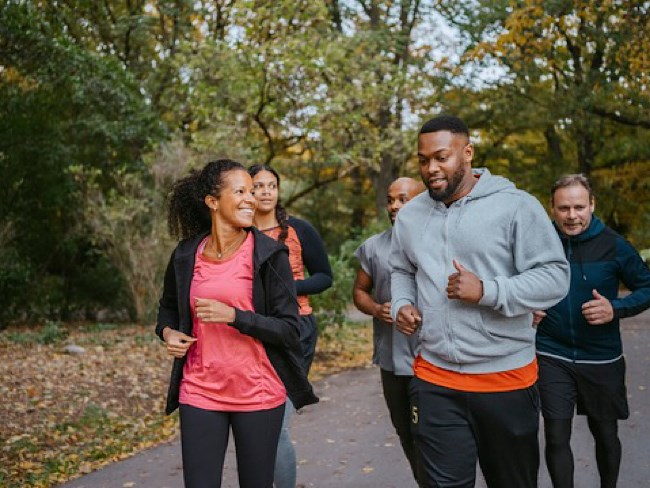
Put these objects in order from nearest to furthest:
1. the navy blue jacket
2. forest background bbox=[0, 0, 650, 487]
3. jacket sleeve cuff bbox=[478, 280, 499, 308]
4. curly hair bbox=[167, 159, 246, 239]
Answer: jacket sleeve cuff bbox=[478, 280, 499, 308] < curly hair bbox=[167, 159, 246, 239] < the navy blue jacket < forest background bbox=[0, 0, 650, 487]

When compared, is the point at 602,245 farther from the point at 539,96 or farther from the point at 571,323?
the point at 539,96

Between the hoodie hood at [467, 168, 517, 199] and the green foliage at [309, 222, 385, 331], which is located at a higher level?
the hoodie hood at [467, 168, 517, 199]

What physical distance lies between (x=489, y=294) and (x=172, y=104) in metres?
18.2

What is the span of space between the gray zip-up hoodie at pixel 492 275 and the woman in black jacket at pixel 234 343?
0.69m

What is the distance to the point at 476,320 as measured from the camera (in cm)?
330

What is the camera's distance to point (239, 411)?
137 inches

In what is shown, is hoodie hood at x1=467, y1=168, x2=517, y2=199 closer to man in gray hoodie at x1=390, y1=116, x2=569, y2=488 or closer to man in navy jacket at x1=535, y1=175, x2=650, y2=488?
man in gray hoodie at x1=390, y1=116, x2=569, y2=488

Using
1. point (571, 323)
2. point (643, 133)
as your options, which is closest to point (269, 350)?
point (571, 323)

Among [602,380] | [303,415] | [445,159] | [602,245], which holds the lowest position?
[303,415]

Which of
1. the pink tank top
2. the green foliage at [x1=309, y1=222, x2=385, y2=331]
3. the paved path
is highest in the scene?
the pink tank top

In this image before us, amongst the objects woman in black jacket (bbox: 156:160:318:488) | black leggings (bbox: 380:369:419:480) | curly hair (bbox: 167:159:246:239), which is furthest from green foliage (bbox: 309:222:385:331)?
woman in black jacket (bbox: 156:160:318:488)

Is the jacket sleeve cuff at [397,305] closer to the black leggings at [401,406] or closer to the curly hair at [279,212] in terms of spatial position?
the black leggings at [401,406]

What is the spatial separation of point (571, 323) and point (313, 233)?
1.83m

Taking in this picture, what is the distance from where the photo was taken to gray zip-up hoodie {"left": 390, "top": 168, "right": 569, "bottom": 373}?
10.6 ft
